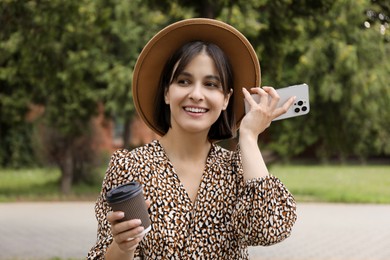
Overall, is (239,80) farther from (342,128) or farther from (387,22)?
(342,128)

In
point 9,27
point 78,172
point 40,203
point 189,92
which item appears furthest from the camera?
point 78,172

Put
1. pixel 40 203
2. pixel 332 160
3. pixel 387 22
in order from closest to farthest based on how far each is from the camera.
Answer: pixel 387 22 → pixel 40 203 → pixel 332 160

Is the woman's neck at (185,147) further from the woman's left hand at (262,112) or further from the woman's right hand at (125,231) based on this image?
the woman's right hand at (125,231)

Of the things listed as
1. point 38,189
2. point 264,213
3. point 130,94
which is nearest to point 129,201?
point 264,213

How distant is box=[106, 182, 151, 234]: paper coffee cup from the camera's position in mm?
1833

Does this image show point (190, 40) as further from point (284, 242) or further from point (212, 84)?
point (284, 242)

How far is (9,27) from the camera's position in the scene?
318 inches

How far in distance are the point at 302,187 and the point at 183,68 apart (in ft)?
60.2

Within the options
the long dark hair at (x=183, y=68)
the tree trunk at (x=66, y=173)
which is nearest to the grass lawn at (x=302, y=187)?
the tree trunk at (x=66, y=173)

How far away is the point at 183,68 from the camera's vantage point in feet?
7.16

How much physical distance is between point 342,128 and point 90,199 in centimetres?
627

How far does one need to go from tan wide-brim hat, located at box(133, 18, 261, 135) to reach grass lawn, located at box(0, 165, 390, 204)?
1428cm

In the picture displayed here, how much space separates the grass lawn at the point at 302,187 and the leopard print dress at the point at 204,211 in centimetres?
1444

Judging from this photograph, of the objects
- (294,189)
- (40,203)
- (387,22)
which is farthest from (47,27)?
(294,189)
